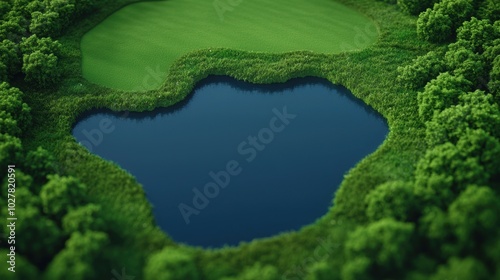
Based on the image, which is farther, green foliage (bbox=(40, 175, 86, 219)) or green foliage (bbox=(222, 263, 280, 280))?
green foliage (bbox=(40, 175, 86, 219))

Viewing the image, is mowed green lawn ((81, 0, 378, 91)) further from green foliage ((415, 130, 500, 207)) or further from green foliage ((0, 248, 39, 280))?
green foliage ((0, 248, 39, 280))

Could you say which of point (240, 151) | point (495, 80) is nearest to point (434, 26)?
point (495, 80)

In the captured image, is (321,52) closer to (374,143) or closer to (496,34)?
(374,143)

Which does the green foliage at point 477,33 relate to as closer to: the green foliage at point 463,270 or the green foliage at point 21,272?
the green foliage at point 463,270

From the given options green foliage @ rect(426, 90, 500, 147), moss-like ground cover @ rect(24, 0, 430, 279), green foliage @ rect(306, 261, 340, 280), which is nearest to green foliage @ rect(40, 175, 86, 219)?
moss-like ground cover @ rect(24, 0, 430, 279)

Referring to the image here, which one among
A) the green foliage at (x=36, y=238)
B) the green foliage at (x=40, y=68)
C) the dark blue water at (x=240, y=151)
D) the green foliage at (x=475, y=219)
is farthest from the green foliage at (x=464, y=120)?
the green foliage at (x=40, y=68)

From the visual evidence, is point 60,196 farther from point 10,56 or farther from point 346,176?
point 346,176
